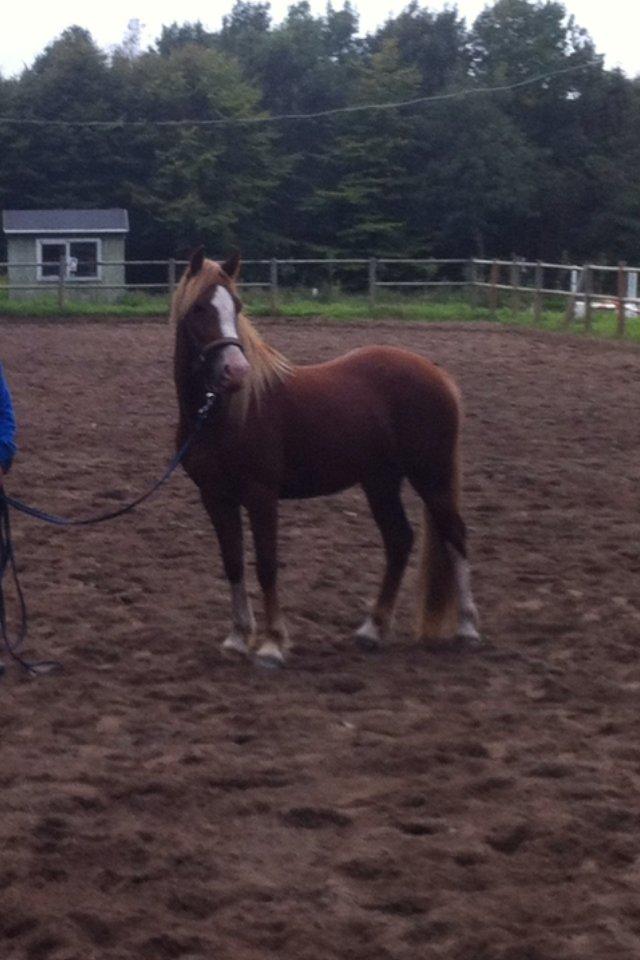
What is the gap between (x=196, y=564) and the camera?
24.7 feet

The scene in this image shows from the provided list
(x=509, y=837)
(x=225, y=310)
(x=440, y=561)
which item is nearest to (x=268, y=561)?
(x=440, y=561)

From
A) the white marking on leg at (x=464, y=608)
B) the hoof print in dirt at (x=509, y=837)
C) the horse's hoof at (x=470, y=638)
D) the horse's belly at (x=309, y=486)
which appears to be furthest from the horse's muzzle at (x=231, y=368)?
the hoof print in dirt at (x=509, y=837)

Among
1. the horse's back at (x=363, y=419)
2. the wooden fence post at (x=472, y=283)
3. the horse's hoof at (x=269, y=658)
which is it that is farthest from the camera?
the wooden fence post at (x=472, y=283)

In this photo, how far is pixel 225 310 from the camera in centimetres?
556

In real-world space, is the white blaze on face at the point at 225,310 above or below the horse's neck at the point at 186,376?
above

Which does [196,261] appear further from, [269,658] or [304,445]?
[269,658]

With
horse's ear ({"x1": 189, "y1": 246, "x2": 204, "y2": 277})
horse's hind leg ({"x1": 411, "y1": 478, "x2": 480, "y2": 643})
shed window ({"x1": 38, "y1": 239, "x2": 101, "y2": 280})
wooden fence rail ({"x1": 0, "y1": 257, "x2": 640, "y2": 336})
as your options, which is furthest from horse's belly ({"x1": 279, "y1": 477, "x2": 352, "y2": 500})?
shed window ({"x1": 38, "y1": 239, "x2": 101, "y2": 280})

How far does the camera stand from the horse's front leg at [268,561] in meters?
5.73

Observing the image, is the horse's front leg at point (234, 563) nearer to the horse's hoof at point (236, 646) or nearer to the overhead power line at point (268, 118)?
the horse's hoof at point (236, 646)

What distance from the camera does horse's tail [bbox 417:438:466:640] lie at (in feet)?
19.9

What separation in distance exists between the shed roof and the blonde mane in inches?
1384

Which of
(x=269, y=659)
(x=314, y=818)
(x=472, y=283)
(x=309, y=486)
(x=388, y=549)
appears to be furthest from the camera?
(x=472, y=283)

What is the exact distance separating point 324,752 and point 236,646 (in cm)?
125

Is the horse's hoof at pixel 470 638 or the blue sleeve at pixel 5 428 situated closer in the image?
the blue sleeve at pixel 5 428
